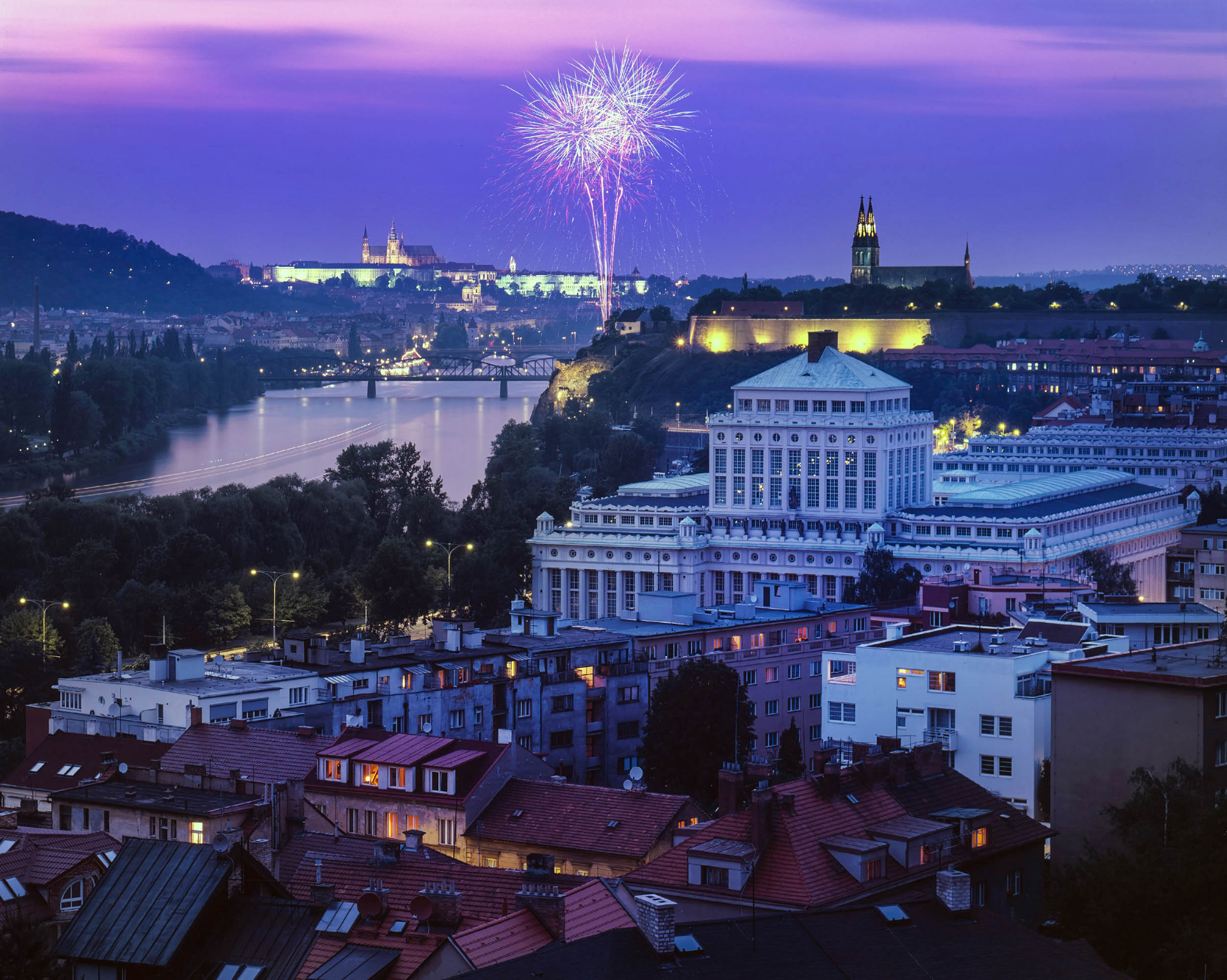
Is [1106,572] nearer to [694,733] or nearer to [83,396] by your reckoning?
[694,733]

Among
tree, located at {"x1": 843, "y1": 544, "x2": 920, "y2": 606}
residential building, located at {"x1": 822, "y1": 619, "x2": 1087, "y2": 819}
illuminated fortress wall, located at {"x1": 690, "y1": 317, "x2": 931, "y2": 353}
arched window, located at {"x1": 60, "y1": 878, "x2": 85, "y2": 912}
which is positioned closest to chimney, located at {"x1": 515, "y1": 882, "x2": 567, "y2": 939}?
arched window, located at {"x1": 60, "y1": 878, "x2": 85, "y2": 912}

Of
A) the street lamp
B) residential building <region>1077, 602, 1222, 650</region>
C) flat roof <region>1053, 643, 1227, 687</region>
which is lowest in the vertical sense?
the street lamp

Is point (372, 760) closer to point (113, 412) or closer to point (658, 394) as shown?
point (113, 412)

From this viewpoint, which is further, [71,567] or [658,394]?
[658,394]

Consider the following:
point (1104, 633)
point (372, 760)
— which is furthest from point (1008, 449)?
point (372, 760)

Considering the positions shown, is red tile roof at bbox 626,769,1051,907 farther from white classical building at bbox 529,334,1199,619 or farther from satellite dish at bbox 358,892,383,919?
white classical building at bbox 529,334,1199,619

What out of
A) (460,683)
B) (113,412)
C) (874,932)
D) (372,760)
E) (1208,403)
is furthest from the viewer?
(113,412)
